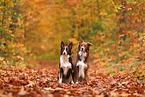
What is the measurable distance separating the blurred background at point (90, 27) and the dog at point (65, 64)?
2.82m

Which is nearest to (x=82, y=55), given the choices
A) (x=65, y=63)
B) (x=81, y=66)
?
(x=81, y=66)

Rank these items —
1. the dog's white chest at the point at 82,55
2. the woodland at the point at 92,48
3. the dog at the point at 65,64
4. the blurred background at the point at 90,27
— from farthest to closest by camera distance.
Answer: the blurred background at the point at 90,27 → the dog's white chest at the point at 82,55 → the dog at the point at 65,64 → the woodland at the point at 92,48

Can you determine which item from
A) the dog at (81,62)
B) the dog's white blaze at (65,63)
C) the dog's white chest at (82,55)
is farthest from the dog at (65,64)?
the dog's white chest at (82,55)

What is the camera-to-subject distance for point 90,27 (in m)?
18.8

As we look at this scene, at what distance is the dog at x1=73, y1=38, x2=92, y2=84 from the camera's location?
7.07 m

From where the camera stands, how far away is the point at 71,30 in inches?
829

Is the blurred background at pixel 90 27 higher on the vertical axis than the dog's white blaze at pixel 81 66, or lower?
higher

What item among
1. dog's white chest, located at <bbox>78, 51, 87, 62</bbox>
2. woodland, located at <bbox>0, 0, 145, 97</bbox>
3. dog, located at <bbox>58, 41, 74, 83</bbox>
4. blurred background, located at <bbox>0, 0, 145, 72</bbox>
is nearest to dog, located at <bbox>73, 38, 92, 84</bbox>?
dog's white chest, located at <bbox>78, 51, 87, 62</bbox>

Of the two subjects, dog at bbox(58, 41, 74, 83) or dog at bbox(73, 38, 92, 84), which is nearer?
dog at bbox(58, 41, 74, 83)

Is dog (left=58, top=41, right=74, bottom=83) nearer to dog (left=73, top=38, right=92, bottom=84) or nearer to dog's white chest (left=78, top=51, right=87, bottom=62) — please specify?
dog (left=73, top=38, right=92, bottom=84)

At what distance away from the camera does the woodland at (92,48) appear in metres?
5.71

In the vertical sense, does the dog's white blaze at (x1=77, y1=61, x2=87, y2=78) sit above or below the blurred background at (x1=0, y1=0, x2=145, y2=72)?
below

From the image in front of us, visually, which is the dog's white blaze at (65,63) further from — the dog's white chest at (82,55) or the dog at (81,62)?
the dog's white chest at (82,55)

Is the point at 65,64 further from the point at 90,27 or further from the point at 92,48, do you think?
the point at 90,27
